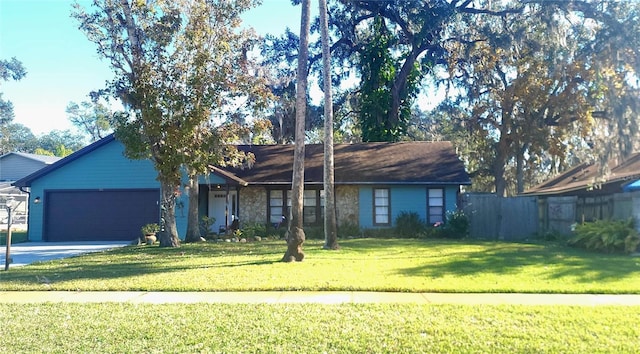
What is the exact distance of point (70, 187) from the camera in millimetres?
22438

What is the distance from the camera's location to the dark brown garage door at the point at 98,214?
22.3 m

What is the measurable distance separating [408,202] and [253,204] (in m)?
6.95

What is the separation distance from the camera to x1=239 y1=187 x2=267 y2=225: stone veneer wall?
74.6 feet

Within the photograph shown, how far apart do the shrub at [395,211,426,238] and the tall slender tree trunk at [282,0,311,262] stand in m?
8.74

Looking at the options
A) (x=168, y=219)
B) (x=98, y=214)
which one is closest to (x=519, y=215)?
(x=168, y=219)

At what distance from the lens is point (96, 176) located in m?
22.4

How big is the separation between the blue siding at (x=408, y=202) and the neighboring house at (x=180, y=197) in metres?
0.04

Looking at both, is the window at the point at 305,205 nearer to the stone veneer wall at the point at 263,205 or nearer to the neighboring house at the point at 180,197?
the neighboring house at the point at 180,197

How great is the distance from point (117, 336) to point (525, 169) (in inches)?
1451

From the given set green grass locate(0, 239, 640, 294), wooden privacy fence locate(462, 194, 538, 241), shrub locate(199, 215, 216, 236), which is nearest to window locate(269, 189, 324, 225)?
shrub locate(199, 215, 216, 236)

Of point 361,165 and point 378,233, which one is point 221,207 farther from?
point 378,233

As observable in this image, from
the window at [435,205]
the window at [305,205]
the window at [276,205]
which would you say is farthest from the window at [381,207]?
the window at [276,205]

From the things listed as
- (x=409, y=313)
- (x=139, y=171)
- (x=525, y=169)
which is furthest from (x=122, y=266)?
(x=525, y=169)

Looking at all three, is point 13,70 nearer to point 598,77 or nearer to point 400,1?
point 400,1
